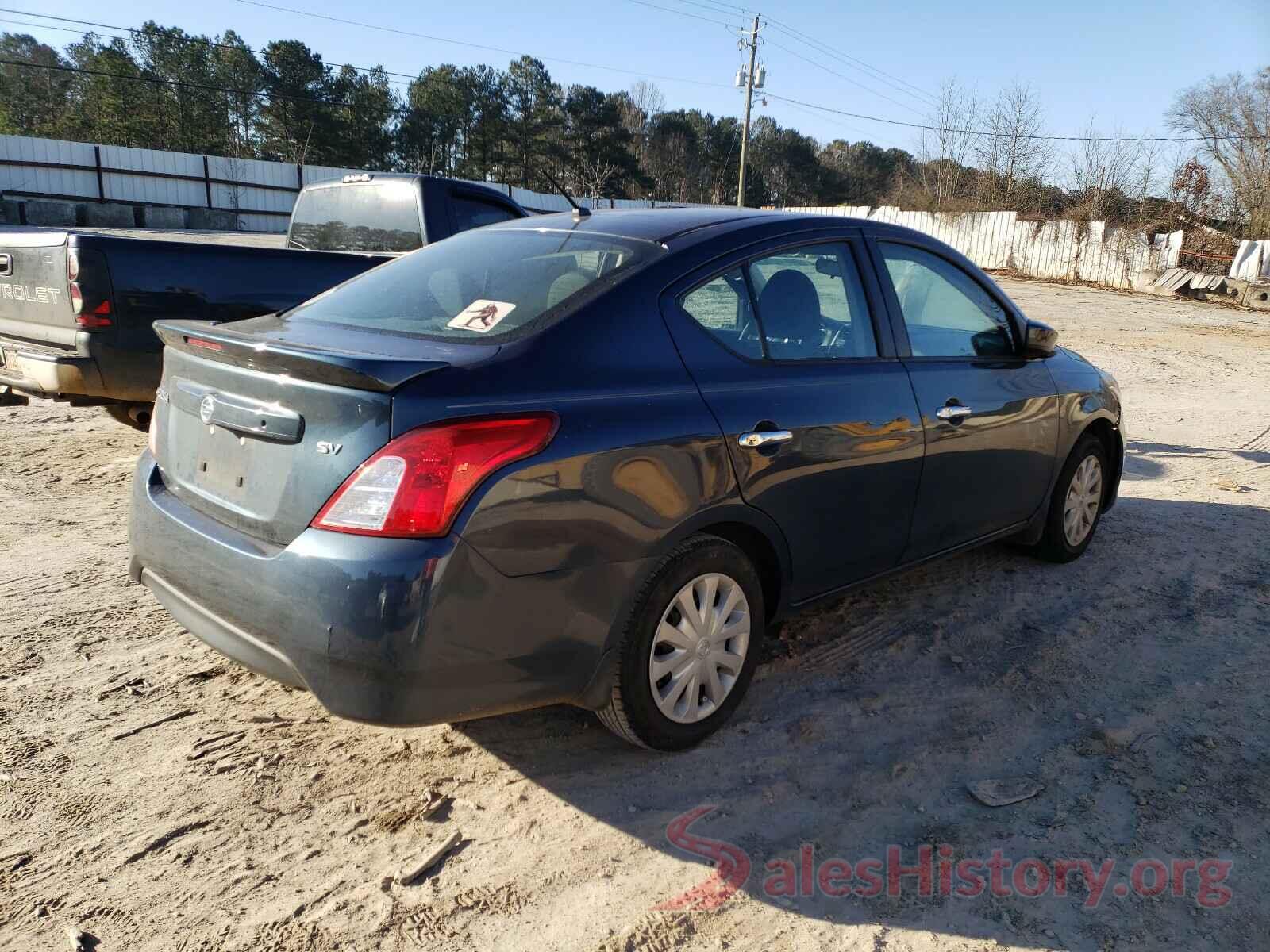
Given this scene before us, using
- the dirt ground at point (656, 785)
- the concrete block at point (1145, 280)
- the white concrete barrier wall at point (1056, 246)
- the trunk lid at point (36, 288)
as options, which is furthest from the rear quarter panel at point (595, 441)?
the concrete block at point (1145, 280)

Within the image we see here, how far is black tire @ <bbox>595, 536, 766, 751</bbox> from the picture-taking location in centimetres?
275

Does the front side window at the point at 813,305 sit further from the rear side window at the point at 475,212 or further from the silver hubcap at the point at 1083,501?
the rear side window at the point at 475,212

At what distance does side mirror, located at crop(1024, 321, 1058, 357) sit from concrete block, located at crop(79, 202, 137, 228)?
31.4 meters

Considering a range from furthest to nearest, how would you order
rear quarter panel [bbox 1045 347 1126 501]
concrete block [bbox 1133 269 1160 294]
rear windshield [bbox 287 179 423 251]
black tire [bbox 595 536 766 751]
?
concrete block [bbox 1133 269 1160 294] < rear windshield [bbox 287 179 423 251] < rear quarter panel [bbox 1045 347 1126 501] < black tire [bbox 595 536 766 751]

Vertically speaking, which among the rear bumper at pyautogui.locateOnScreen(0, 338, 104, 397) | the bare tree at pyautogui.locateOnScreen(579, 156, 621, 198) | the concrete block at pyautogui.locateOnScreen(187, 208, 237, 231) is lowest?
the rear bumper at pyautogui.locateOnScreen(0, 338, 104, 397)

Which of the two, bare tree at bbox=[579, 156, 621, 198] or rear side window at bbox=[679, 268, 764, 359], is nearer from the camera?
rear side window at bbox=[679, 268, 764, 359]

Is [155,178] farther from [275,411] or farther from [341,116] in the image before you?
[275,411]

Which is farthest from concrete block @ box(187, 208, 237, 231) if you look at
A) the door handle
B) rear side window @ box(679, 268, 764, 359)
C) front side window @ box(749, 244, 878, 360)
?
the door handle

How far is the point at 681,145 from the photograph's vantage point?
6488 cm

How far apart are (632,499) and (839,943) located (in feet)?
4.12

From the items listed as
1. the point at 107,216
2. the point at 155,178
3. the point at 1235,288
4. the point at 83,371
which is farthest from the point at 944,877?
the point at 155,178

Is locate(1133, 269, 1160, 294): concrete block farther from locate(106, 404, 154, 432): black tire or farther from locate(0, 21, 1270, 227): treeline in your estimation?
locate(106, 404, 154, 432): black tire

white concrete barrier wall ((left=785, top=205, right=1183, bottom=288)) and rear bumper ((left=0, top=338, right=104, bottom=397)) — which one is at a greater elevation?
white concrete barrier wall ((left=785, top=205, right=1183, bottom=288))

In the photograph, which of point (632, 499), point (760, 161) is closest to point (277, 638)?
point (632, 499)
